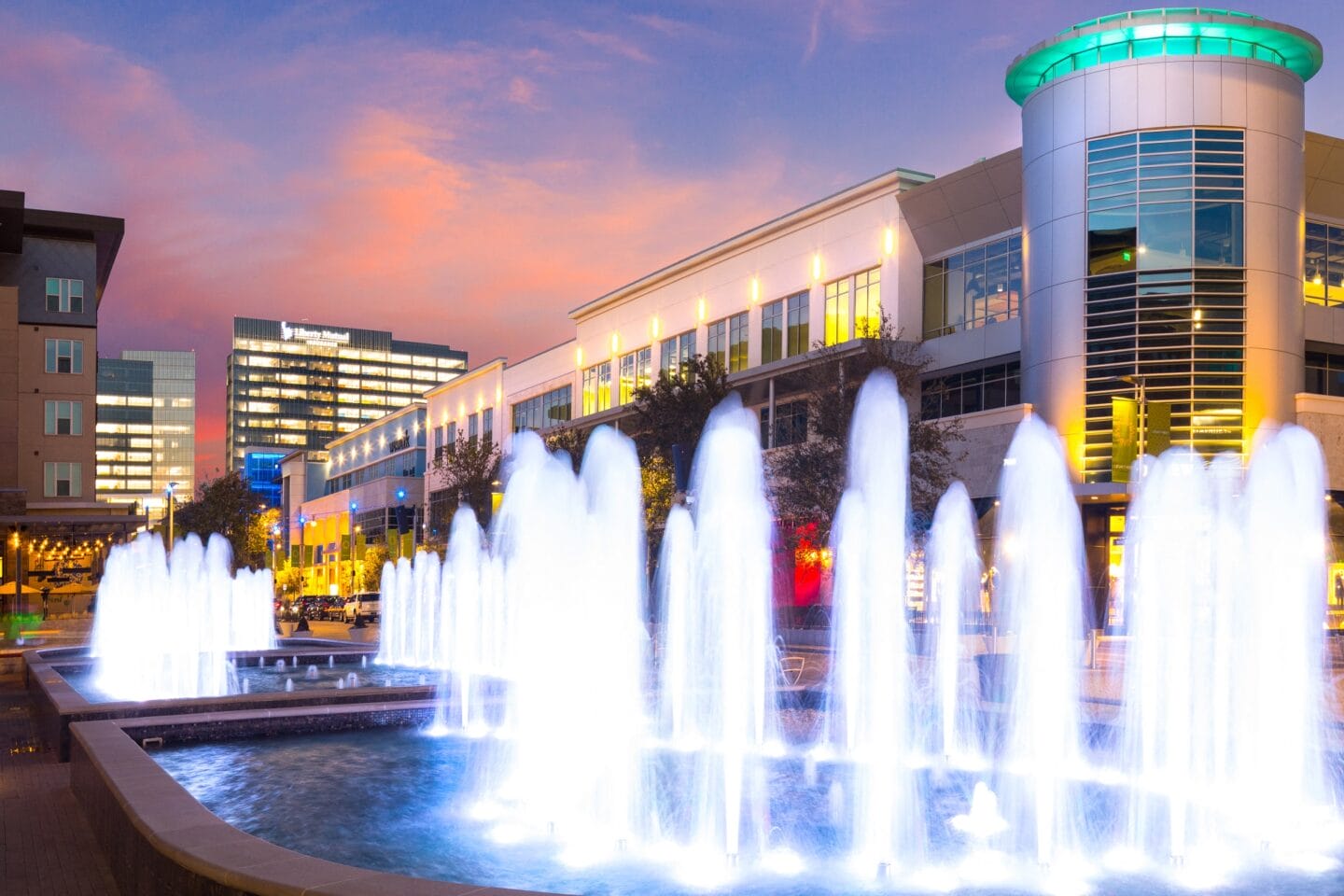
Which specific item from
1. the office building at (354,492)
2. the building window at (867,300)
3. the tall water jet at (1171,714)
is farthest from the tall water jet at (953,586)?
the office building at (354,492)

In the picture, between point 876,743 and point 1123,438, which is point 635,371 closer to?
point 1123,438

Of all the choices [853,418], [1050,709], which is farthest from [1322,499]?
[1050,709]

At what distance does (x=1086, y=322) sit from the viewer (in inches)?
1571

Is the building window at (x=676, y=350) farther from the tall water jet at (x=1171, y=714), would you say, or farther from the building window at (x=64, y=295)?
the tall water jet at (x=1171, y=714)

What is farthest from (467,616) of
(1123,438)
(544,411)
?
(544,411)

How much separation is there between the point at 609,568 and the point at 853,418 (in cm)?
2268

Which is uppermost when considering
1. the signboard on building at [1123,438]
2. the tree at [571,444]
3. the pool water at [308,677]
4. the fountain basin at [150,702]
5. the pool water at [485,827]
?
the tree at [571,444]

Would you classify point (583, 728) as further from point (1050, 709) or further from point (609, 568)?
point (1050, 709)

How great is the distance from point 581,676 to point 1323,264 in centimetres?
3651

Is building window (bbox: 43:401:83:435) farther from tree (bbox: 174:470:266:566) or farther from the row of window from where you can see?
Result: the row of window

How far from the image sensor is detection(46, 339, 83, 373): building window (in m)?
55.3

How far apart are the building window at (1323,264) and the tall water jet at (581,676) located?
2915 cm

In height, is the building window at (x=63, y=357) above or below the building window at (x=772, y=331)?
below

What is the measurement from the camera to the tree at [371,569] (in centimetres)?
7812
